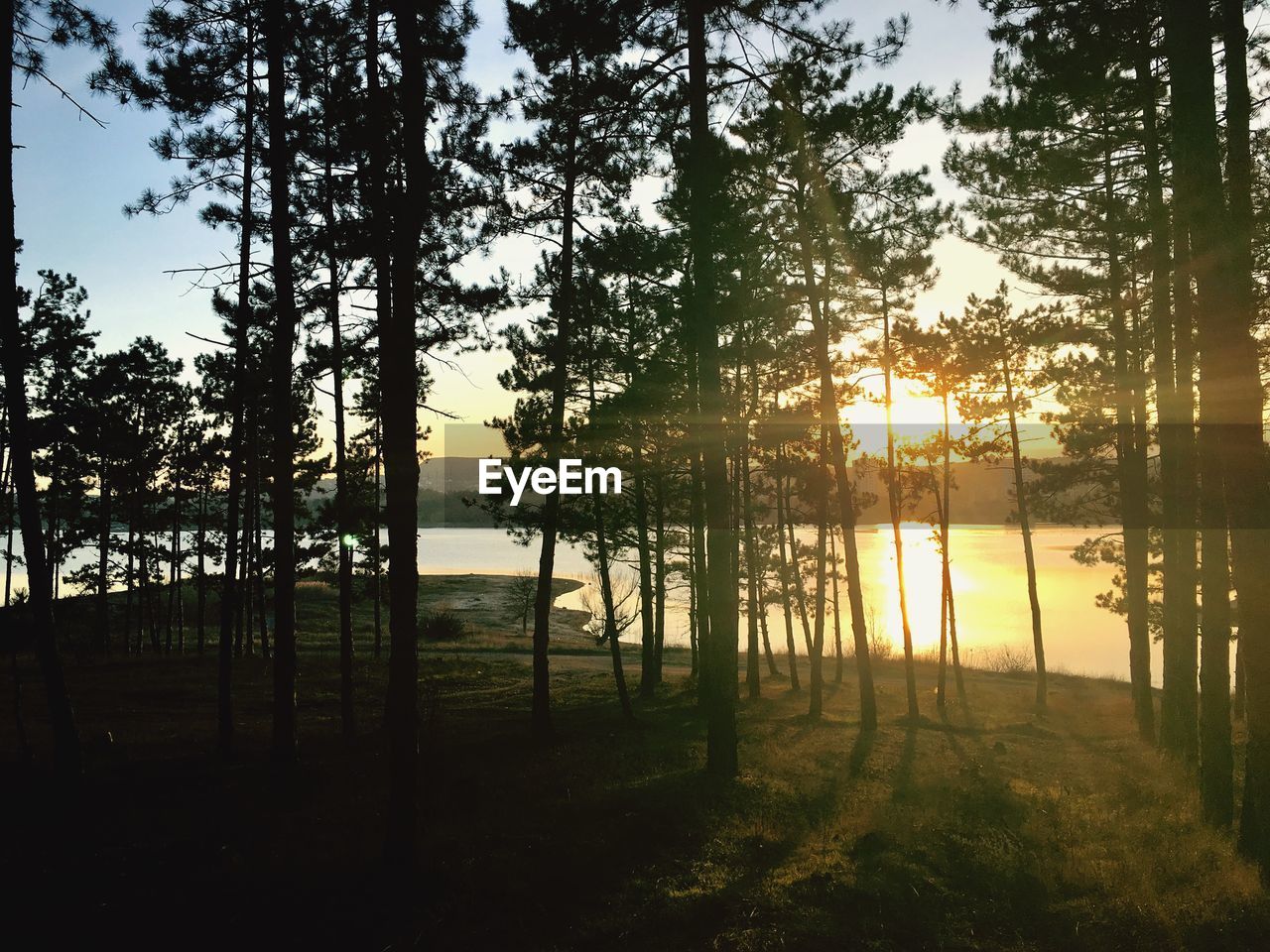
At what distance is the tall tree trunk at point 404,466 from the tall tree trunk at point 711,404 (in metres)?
4.52

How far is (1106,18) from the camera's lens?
27.7 ft

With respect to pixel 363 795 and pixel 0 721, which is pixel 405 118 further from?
pixel 0 721

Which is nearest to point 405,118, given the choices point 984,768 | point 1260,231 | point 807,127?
point 807,127

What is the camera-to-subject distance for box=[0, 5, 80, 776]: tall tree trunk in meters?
8.73

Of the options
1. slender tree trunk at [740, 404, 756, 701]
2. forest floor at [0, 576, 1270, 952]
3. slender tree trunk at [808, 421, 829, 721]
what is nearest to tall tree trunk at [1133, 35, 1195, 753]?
forest floor at [0, 576, 1270, 952]

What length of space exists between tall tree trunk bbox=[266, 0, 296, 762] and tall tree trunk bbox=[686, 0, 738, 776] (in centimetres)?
597

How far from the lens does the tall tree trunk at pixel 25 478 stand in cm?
873

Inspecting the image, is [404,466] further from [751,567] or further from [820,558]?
[751,567]

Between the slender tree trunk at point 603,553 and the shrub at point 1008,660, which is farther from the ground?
the slender tree trunk at point 603,553

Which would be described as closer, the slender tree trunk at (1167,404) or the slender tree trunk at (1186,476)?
the slender tree trunk at (1186,476)

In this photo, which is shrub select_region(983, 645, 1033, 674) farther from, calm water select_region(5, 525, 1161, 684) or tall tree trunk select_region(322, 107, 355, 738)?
tall tree trunk select_region(322, 107, 355, 738)

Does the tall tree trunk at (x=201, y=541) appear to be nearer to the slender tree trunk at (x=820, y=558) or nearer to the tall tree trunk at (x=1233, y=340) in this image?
the slender tree trunk at (x=820, y=558)

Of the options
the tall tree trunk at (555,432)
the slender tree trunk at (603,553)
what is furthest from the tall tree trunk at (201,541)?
the tall tree trunk at (555,432)

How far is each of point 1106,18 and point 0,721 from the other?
22671 millimetres
